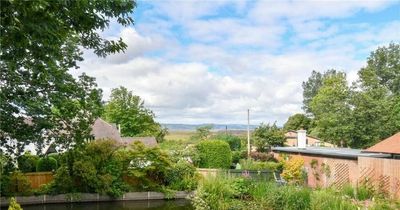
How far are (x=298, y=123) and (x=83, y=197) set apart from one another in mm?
40782

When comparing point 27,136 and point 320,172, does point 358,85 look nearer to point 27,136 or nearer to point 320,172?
point 320,172

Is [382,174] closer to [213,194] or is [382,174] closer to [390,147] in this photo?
[390,147]

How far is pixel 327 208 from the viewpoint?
1009cm

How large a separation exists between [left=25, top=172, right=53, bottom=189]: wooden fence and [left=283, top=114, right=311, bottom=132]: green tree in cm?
3922

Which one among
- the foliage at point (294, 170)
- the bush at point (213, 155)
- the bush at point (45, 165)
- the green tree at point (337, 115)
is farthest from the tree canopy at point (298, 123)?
the bush at point (45, 165)

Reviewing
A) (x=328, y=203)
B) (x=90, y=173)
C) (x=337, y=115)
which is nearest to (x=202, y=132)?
(x=337, y=115)

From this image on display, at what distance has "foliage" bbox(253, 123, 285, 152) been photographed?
3303 centimetres

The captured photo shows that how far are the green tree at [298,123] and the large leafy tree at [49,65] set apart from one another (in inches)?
1661

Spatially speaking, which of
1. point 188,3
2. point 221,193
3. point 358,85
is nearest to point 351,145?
point 358,85

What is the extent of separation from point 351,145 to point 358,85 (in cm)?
488

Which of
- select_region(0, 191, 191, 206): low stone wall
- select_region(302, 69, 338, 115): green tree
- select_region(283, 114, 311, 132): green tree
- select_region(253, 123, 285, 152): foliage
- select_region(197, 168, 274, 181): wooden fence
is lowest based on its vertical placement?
select_region(0, 191, 191, 206): low stone wall

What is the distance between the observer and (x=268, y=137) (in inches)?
1300

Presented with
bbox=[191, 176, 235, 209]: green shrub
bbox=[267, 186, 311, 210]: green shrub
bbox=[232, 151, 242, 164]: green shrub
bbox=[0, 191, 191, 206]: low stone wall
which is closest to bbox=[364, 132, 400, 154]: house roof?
bbox=[267, 186, 311, 210]: green shrub

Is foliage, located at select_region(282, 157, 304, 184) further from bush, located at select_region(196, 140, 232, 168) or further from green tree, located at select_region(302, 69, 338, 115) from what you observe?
green tree, located at select_region(302, 69, 338, 115)
